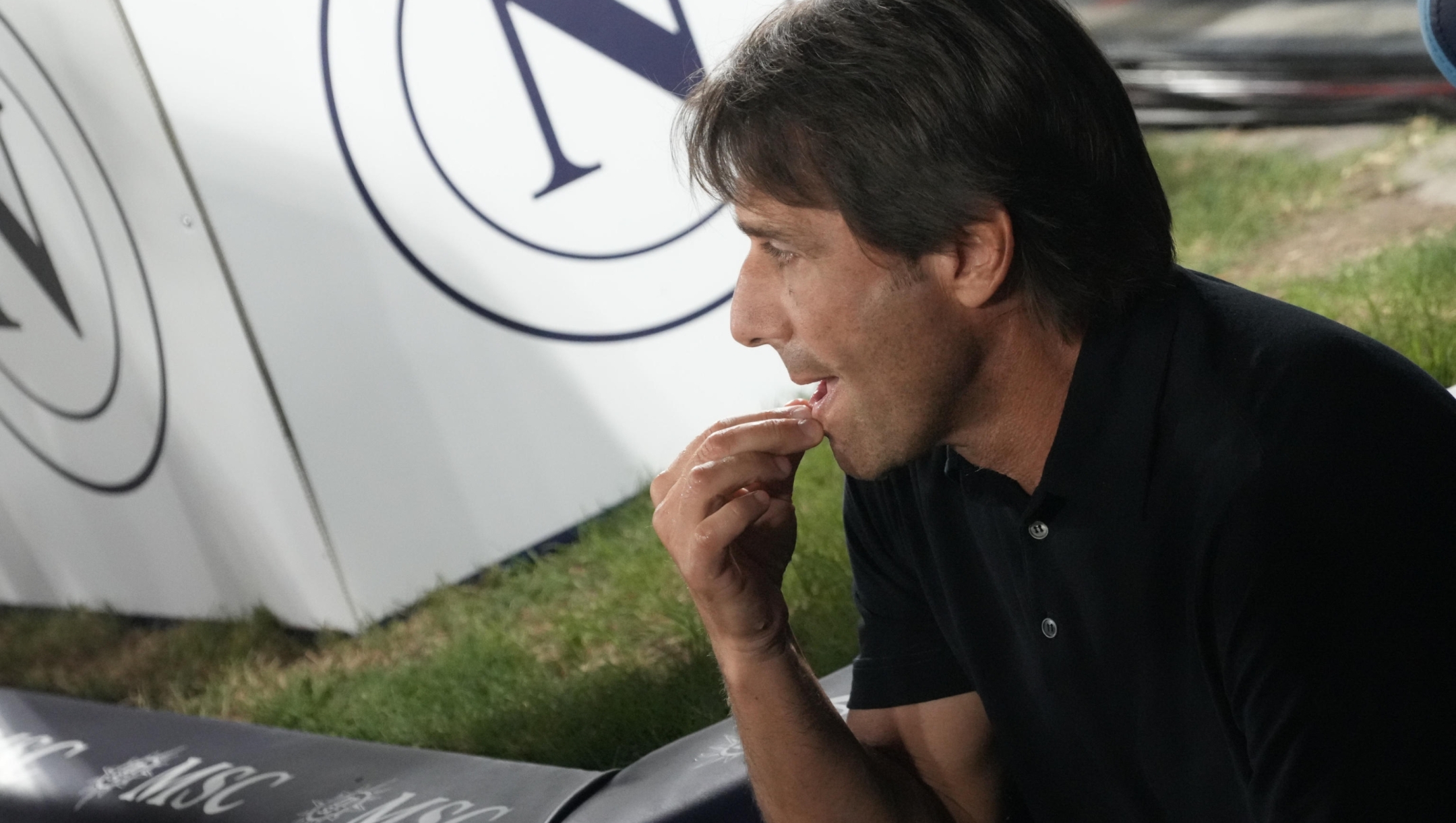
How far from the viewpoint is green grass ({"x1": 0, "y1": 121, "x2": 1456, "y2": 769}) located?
8.24 feet

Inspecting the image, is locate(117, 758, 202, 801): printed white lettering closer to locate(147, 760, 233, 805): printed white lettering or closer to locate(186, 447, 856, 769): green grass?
locate(147, 760, 233, 805): printed white lettering

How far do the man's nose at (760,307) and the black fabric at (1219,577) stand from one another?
204mm

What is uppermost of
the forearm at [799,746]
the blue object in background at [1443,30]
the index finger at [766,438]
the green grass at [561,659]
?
the blue object in background at [1443,30]

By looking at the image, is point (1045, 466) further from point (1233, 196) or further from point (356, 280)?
point (1233, 196)

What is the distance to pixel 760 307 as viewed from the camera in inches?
52.2

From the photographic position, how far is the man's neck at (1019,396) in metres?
1.28

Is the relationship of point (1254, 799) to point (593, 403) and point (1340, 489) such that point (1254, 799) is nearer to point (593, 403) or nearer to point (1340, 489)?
point (1340, 489)

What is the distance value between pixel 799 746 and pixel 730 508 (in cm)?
26

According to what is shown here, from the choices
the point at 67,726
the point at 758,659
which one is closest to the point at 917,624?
the point at 758,659

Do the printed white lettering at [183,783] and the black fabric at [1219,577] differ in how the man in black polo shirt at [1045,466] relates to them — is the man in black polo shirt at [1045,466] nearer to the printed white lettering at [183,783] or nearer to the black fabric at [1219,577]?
the black fabric at [1219,577]

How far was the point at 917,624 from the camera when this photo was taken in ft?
4.82

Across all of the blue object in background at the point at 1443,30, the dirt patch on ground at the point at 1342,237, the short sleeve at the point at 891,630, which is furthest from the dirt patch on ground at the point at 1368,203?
the short sleeve at the point at 891,630

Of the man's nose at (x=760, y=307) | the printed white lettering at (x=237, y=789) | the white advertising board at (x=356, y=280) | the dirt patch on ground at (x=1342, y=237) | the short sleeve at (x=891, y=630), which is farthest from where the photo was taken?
the dirt patch on ground at (x=1342, y=237)

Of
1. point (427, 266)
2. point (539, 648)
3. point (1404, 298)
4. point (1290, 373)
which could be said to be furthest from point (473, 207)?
point (1290, 373)
